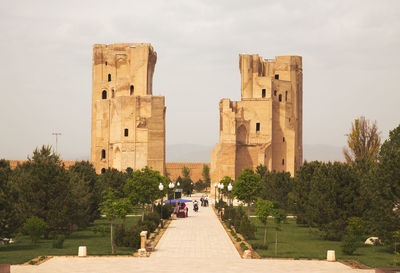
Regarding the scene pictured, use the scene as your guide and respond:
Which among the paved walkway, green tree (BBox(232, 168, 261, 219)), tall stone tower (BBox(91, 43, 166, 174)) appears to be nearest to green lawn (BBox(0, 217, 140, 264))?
the paved walkway

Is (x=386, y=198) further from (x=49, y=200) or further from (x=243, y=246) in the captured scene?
(x=49, y=200)

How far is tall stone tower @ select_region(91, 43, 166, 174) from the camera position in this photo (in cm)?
6912

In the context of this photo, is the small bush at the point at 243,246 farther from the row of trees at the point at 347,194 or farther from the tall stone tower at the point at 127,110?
the tall stone tower at the point at 127,110

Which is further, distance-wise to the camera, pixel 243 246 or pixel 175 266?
pixel 243 246

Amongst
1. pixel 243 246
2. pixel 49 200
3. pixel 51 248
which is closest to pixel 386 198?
pixel 243 246

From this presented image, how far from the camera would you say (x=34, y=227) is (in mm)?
22234

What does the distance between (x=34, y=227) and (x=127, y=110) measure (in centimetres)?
4838

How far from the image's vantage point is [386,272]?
44.9 feet

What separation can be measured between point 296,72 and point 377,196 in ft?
189

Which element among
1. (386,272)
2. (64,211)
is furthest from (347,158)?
(386,272)

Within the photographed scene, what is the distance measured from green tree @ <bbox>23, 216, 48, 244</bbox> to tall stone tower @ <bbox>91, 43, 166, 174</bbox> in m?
45.4

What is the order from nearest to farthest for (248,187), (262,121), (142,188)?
(142,188)
(248,187)
(262,121)

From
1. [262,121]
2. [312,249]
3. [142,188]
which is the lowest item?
[312,249]

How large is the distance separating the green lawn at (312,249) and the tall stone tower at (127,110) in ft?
135
